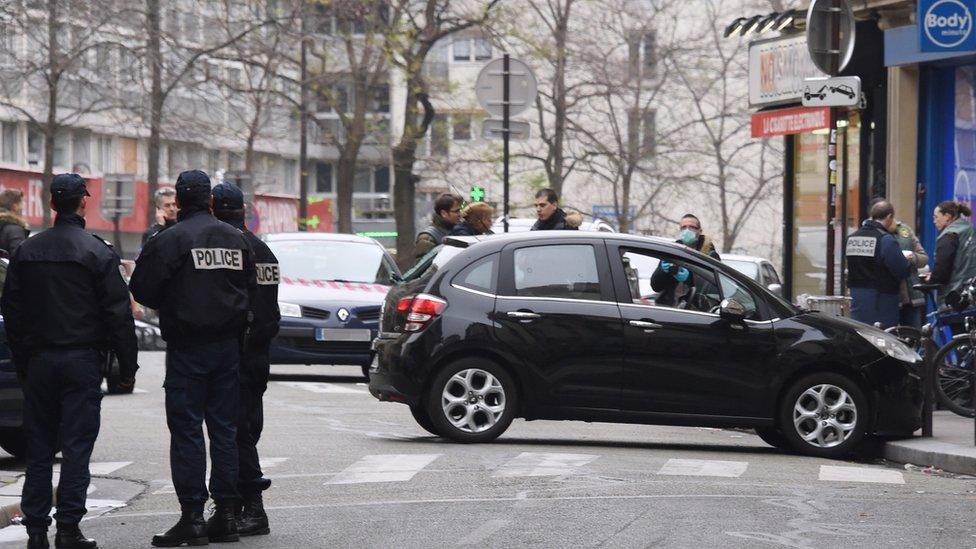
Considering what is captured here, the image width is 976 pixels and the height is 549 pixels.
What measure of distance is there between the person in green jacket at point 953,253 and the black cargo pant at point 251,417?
9.85m

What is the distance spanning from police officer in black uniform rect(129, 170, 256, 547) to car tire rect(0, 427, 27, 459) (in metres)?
4.21

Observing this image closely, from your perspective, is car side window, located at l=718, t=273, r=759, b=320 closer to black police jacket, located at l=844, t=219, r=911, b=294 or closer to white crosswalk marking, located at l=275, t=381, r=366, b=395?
black police jacket, located at l=844, t=219, r=911, b=294

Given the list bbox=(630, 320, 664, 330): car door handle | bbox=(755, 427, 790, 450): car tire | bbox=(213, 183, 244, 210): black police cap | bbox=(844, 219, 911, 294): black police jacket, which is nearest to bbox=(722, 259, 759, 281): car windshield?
bbox=(844, 219, 911, 294): black police jacket

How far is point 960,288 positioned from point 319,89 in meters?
24.7

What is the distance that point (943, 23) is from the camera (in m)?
18.0

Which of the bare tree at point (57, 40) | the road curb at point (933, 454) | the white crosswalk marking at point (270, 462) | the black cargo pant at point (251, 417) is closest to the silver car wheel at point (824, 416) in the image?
the road curb at point (933, 454)

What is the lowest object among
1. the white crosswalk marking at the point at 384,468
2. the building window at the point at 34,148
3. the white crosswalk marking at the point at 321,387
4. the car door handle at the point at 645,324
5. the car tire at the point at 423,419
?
the white crosswalk marking at the point at 321,387

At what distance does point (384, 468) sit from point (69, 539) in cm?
356

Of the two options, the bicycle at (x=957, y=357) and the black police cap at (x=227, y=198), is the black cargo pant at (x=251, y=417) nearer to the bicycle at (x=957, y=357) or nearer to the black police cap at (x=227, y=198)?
the black police cap at (x=227, y=198)

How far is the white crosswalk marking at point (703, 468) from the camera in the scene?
11906 millimetres

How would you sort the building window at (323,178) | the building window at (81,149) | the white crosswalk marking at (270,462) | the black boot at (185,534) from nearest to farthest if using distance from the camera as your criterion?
1. the black boot at (185,534)
2. the white crosswalk marking at (270,462)
3. the building window at (81,149)
4. the building window at (323,178)

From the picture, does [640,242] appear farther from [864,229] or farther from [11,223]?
[11,223]

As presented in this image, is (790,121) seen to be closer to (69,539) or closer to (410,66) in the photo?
(69,539)

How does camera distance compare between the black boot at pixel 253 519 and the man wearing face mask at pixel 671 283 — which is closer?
the black boot at pixel 253 519
